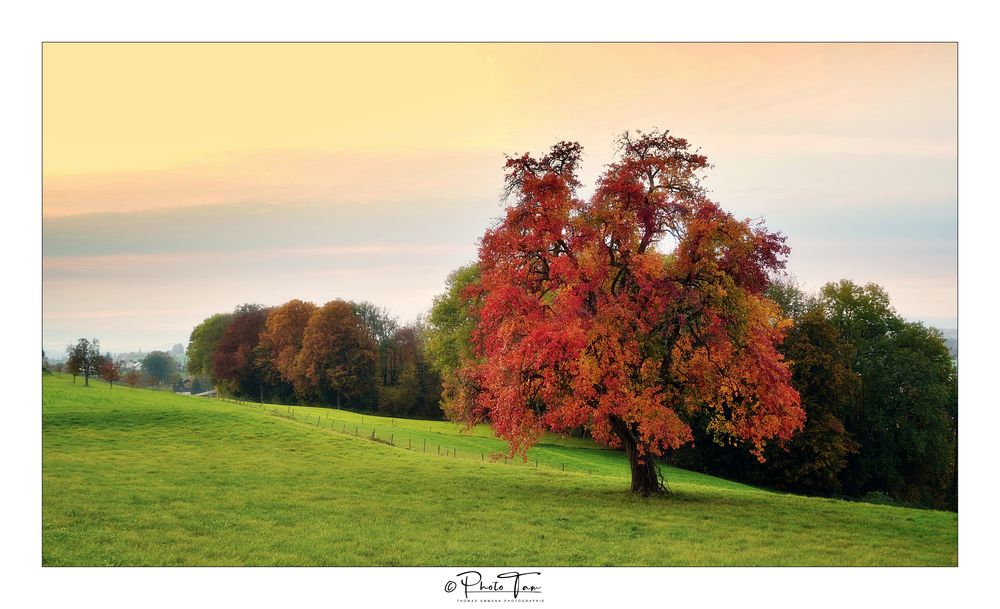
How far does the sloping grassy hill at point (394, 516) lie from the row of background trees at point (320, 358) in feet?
111

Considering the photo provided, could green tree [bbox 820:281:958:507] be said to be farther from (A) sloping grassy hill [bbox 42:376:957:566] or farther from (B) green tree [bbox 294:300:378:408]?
(B) green tree [bbox 294:300:378:408]

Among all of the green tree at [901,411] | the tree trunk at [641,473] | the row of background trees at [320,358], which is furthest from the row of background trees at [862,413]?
the row of background trees at [320,358]

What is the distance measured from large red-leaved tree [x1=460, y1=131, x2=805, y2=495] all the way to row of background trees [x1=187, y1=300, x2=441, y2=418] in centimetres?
4307

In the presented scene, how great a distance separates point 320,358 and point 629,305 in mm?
51085

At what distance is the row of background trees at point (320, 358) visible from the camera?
67000 millimetres

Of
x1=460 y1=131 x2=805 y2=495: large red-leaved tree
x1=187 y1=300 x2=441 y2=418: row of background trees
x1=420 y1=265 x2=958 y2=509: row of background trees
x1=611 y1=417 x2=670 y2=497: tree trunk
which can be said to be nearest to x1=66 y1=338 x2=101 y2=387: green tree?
x1=460 y1=131 x2=805 y2=495: large red-leaved tree

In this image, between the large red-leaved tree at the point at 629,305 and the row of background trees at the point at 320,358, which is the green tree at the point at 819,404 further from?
the row of background trees at the point at 320,358

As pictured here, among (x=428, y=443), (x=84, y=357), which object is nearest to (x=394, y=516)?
(x=84, y=357)

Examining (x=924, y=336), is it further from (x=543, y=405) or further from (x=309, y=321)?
(x=309, y=321)

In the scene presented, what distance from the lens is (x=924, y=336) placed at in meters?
43.9

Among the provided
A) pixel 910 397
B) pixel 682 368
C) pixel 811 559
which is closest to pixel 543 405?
pixel 682 368

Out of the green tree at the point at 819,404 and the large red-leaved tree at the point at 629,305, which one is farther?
the green tree at the point at 819,404

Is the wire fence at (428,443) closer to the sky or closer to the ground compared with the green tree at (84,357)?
closer to the ground
